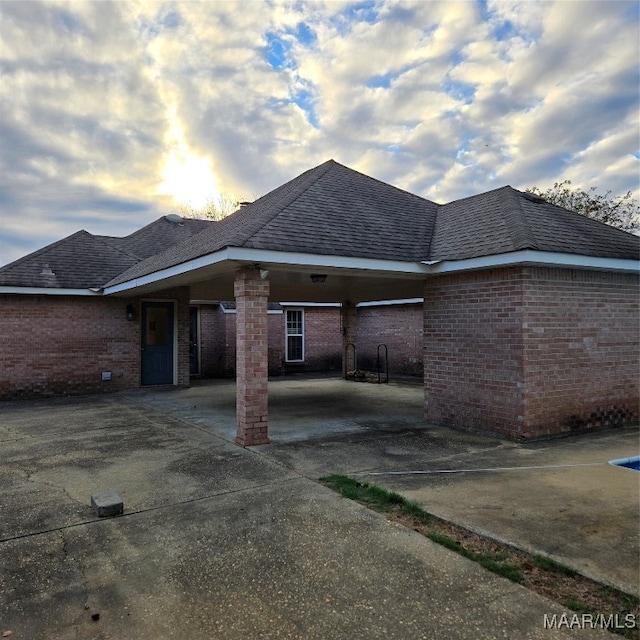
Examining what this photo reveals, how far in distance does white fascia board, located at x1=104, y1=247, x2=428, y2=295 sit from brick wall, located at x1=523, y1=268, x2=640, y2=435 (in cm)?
187

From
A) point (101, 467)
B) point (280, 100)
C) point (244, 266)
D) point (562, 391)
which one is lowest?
point (101, 467)

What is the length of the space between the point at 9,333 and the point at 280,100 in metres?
9.64

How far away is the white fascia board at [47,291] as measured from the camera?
10.9 metres

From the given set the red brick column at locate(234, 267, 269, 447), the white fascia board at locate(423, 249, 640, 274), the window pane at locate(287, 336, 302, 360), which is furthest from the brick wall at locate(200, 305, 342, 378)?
the white fascia board at locate(423, 249, 640, 274)

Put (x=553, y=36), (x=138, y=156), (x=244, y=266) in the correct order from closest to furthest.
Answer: (x=244, y=266) < (x=553, y=36) < (x=138, y=156)

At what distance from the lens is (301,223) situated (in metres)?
6.96

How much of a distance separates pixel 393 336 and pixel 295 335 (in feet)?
13.3

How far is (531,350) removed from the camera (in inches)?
251

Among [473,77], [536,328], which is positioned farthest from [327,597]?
[473,77]

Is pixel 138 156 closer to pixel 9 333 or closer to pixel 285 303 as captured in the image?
pixel 9 333

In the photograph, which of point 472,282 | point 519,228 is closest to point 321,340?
point 472,282

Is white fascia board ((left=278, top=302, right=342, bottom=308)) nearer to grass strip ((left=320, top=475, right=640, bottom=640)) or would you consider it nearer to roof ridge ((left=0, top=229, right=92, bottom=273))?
roof ridge ((left=0, top=229, right=92, bottom=273))

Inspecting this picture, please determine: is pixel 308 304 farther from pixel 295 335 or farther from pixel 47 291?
pixel 47 291

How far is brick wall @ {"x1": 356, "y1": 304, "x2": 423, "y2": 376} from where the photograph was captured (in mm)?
16766
